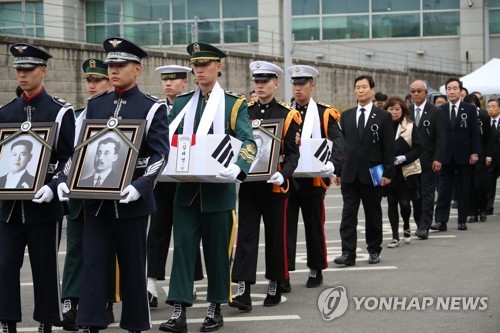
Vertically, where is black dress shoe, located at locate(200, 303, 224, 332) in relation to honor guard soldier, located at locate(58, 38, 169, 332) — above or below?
below

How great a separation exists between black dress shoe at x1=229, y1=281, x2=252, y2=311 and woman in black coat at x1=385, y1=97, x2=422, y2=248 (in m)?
4.50

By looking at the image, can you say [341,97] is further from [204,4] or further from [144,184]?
[144,184]

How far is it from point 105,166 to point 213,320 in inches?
71.7

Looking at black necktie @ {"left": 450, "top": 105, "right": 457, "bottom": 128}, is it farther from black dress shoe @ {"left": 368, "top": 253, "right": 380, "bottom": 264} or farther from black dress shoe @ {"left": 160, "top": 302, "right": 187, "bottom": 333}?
black dress shoe @ {"left": 160, "top": 302, "right": 187, "bottom": 333}

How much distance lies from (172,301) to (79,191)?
4.85 ft

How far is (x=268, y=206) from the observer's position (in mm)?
9727

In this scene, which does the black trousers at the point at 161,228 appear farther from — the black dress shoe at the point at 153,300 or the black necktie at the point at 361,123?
the black necktie at the point at 361,123

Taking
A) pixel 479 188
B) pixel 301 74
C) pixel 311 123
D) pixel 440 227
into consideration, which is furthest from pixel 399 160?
pixel 479 188

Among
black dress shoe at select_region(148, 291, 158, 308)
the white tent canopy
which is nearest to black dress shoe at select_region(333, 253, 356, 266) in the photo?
black dress shoe at select_region(148, 291, 158, 308)

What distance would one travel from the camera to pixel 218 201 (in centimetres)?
850

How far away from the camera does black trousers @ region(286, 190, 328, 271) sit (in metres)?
10.5

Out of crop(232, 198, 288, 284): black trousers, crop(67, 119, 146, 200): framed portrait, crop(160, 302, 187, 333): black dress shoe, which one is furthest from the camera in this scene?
crop(232, 198, 288, 284): black trousers

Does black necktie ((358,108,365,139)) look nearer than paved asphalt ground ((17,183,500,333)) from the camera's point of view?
No

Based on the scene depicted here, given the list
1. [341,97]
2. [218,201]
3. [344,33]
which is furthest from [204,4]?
[218,201]
